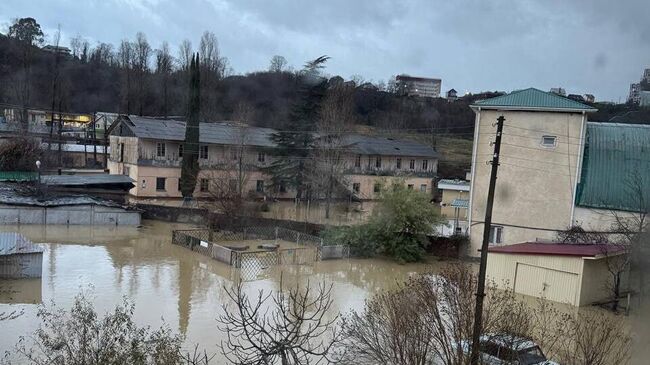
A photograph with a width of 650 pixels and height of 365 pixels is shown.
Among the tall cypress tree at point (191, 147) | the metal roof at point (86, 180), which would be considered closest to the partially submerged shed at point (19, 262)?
the metal roof at point (86, 180)

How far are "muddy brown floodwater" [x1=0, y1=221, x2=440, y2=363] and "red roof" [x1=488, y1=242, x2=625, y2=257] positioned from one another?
4.53 meters

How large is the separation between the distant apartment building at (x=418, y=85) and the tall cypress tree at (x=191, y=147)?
2120 inches

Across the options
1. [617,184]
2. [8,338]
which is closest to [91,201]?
[8,338]

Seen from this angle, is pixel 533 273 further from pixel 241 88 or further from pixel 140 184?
pixel 241 88

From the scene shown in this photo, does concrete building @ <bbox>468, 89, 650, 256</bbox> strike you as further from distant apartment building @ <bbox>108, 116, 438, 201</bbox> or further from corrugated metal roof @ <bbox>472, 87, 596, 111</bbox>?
distant apartment building @ <bbox>108, 116, 438, 201</bbox>

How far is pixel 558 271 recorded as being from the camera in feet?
61.1

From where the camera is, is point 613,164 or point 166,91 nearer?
point 613,164

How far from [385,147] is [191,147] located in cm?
1762

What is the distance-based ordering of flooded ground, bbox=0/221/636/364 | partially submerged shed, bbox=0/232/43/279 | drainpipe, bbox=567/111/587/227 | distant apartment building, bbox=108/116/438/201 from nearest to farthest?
flooded ground, bbox=0/221/636/364 < partially submerged shed, bbox=0/232/43/279 < drainpipe, bbox=567/111/587/227 < distant apartment building, bbox=108/116/438/201

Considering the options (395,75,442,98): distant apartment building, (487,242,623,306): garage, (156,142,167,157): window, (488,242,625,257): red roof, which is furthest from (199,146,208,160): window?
(395,75,442,98): distant apartment building

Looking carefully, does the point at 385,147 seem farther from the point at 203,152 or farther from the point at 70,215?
the point at 70,215

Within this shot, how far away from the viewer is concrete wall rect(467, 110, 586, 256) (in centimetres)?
2388

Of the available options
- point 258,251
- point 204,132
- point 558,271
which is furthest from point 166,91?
point 558,271

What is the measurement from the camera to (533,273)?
19266 millimetres
